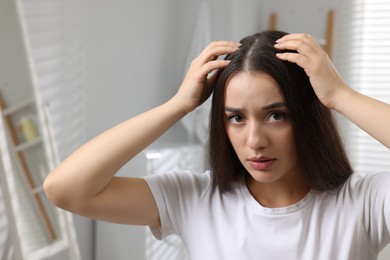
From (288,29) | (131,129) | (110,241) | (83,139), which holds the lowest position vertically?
(110,241)

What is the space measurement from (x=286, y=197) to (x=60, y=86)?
1458 millimetres

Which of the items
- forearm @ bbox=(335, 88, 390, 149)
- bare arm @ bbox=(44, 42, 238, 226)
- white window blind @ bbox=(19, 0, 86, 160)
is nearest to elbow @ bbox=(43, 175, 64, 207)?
bare arm @ bbox=(44, 42, 238, 226)

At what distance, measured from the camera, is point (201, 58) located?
3.37 ft

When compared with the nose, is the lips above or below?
below

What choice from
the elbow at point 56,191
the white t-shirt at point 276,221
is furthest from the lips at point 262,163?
the elbow at point 56,191

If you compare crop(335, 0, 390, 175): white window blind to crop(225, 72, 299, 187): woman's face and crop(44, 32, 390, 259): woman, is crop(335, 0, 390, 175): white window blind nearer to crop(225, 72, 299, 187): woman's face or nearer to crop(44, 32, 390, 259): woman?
crop(44, 32, 390, 259): woman

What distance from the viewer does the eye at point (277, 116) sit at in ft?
3.13

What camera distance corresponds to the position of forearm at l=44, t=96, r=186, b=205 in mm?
994

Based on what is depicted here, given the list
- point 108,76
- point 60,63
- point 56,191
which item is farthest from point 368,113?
point 108,76

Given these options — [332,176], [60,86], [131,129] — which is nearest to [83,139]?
[60,86]

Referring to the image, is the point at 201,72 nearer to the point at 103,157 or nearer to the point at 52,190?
the point at 103,157

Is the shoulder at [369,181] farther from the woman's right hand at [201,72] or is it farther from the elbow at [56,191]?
the elbow at [56,191]

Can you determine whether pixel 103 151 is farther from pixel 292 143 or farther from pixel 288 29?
pixel 288 29

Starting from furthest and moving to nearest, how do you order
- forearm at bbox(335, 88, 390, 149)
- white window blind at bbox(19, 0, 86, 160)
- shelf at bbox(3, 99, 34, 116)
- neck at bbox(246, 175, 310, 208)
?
white window blind at bbox(19, 0, 86, 160), shelf at bbox(3, 99, 34, 116), neck at bbox(246, 175, 310, 208), forearm at bbox(335, 88, 390, 149)
